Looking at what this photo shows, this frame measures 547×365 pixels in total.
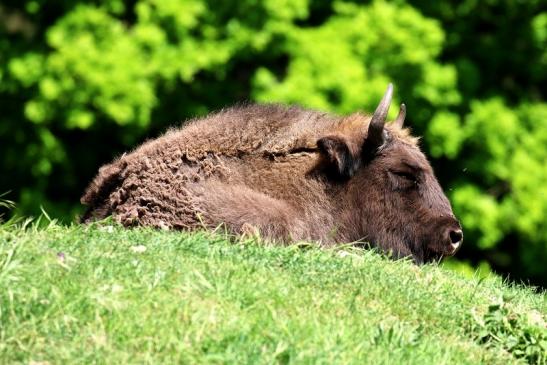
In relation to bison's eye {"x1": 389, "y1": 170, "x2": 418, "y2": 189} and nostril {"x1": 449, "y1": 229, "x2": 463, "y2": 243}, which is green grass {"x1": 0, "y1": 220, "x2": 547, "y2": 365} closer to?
nostril {"x1": 449, "y1": 229, "x2": 463, "y2": 243}

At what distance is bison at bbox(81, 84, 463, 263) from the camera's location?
8766mm

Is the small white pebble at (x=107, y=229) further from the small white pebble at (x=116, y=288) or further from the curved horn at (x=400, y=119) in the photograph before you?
the curved horn at (x=400, y=119)

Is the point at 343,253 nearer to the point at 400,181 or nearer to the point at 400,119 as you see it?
the point at 400,181

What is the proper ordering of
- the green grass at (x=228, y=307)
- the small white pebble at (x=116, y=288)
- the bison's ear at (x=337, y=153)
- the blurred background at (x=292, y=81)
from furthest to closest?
the blurred background at (x=292, y=81)
the bison's ear at (x=337, y=153)
the small white pebble at (x=116, y=288)
the green grass at (x=228, y=307)

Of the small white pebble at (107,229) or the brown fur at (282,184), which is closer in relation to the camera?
the small white pebble at (107,229)

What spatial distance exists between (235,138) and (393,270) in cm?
194

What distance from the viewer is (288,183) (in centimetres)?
916

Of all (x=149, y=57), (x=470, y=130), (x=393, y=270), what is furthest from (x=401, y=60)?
(x=393, y=270)

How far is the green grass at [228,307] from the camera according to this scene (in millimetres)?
5914

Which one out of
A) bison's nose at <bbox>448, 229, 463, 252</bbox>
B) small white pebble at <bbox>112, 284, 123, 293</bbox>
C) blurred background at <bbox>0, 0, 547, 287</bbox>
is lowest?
blurred background at <bbox>0, 0, 547, 287</bbox>

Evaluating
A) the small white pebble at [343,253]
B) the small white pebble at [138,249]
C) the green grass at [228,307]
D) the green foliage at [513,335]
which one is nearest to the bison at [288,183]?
the small white pebble at [343,253]

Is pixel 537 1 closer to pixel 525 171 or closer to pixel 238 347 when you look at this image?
pixel 525 171

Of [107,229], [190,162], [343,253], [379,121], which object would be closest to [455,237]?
[379,121]

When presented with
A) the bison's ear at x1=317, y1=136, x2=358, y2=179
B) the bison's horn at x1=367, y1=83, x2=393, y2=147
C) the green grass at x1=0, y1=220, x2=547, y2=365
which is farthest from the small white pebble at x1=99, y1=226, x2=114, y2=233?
the bison's horn at x1=367, y1=83, x2=393, y2=147
